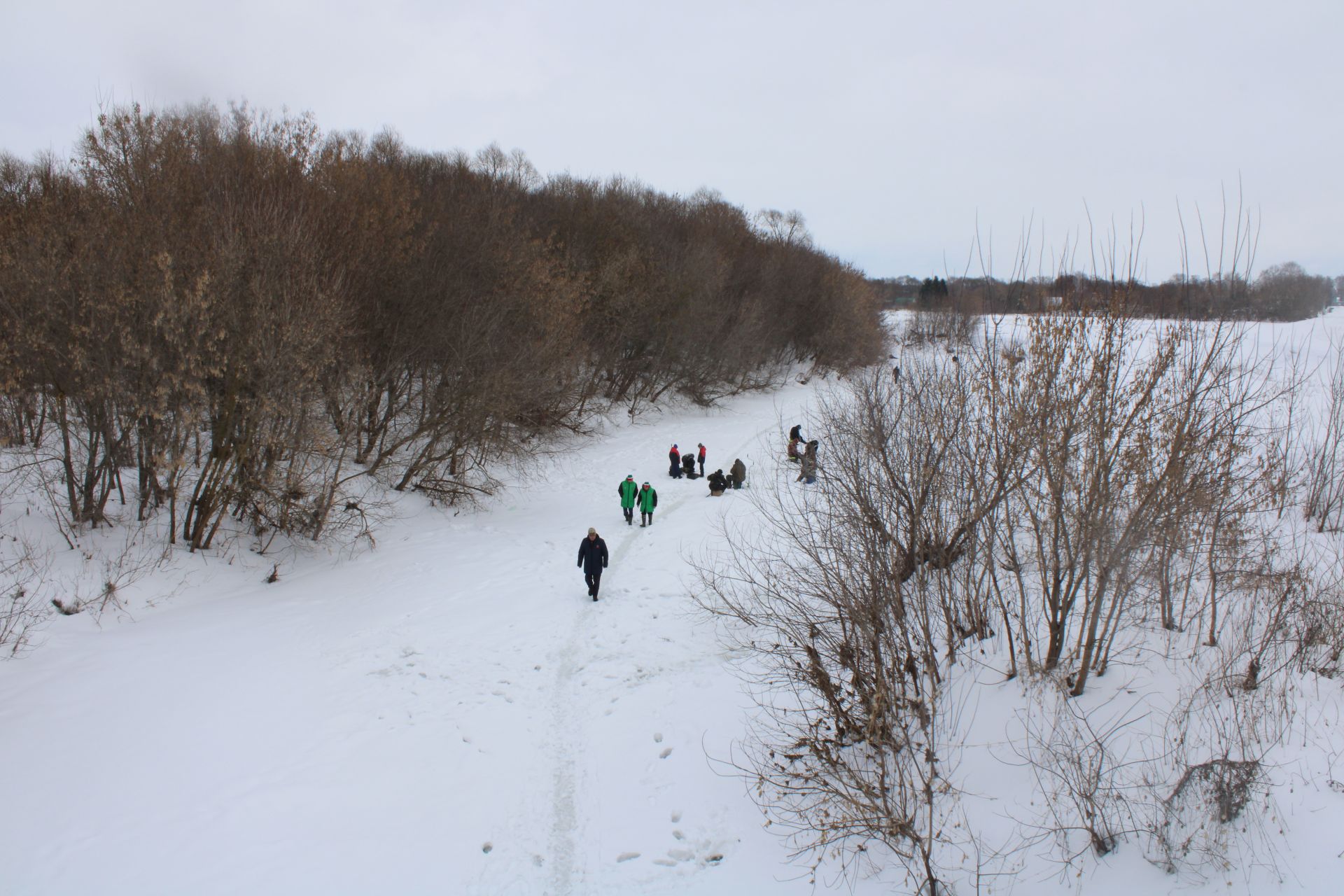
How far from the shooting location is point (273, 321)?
12.6 meters

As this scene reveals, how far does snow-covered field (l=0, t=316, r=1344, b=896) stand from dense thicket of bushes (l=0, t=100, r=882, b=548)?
83.7 inches

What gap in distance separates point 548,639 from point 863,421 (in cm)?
644

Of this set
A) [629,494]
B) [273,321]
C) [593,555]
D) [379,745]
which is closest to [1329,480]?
[629,494]

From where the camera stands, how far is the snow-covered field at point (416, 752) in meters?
6.20

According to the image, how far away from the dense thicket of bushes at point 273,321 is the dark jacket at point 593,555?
608 centimetres

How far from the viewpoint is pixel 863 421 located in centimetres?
873

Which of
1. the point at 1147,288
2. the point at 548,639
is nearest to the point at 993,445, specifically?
the point at 1147,288

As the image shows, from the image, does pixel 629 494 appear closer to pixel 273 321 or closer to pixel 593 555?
pixel 593 555

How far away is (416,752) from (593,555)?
4898 mm

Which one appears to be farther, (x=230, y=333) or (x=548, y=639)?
(x=230, y=333)

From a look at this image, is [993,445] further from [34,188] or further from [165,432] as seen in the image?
[34,188]

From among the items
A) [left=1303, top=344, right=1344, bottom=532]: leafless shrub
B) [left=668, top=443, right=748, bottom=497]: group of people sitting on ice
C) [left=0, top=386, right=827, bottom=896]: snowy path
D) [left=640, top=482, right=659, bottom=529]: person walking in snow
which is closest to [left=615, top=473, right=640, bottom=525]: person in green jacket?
[left=640, top=482, right=659, bottom=529]: person walking in snow

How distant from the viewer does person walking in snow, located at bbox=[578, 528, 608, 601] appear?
12.4 metres

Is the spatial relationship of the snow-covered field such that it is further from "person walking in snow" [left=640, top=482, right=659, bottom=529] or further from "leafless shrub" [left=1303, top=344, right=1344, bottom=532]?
"leafless shrub" [left=1303, top=344, right=1344, bottom=532]
